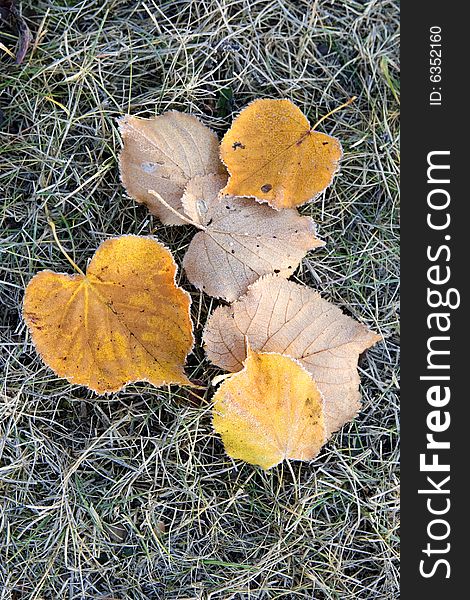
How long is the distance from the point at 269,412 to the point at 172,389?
0.28 metres

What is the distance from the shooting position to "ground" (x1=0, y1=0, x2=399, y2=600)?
1.72 metres

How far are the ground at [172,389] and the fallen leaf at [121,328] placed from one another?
0.38 ft

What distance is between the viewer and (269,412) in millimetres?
1612

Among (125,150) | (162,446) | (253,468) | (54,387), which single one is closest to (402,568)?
(253,468)

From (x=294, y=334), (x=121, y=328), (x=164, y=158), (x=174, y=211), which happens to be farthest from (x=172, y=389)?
(x=164, y=158)

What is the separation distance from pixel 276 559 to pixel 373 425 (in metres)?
0.43

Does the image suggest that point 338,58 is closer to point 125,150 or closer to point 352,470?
point 125,150

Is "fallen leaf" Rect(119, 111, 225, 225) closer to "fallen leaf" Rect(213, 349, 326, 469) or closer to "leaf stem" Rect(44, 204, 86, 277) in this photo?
"leaf stem" Rect(44, 204, 86, 277)

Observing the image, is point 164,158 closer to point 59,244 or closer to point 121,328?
point 59,244

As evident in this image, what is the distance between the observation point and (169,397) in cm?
173

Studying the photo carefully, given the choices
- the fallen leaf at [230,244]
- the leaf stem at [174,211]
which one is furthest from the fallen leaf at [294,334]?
the leaf stem at [174,211]

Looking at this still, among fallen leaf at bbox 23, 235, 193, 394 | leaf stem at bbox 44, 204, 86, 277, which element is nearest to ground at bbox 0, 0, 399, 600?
leaf stem at bbox 44, 204, 86, 277

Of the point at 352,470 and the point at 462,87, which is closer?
the point at 352,470

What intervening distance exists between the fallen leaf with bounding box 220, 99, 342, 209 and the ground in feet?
0.35
